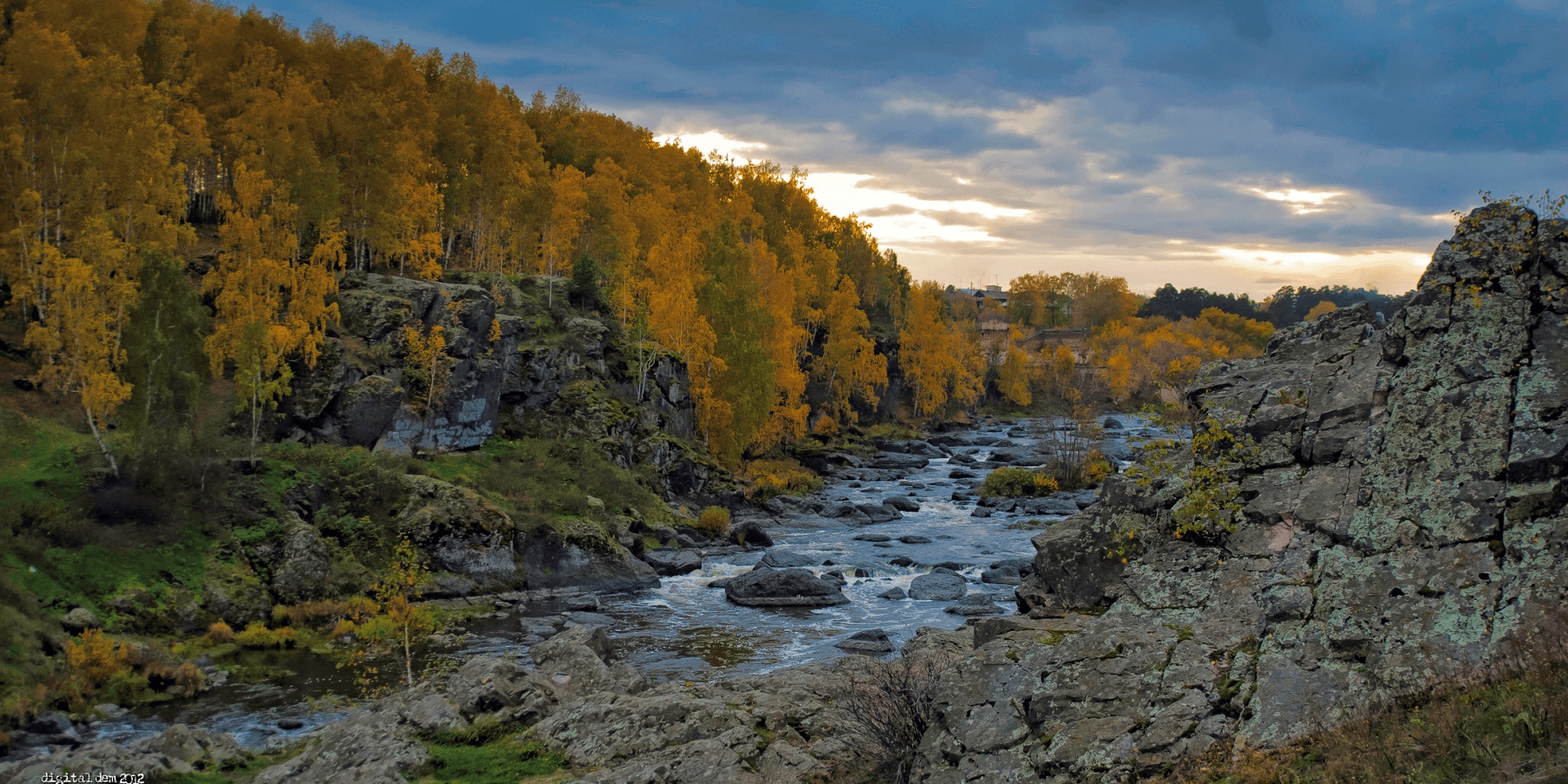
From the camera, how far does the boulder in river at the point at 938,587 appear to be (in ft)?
110

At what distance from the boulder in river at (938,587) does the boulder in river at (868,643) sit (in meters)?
5.65

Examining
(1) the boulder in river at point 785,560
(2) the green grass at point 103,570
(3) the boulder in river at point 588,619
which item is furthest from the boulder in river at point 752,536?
(2) the green grass at point 103,570

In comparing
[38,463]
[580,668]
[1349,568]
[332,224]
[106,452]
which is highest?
[332,224]

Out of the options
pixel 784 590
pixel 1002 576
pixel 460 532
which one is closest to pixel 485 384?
pixel 460 532

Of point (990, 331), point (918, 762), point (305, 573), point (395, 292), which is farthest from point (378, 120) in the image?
point (990, 331)

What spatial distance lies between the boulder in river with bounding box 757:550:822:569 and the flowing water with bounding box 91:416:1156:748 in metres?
0.49

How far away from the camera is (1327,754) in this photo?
290 inches

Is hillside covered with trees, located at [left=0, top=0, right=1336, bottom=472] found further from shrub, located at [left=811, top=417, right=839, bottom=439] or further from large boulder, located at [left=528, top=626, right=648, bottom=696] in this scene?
large boulder, located at [left=528, top=626, right=648, bottom=696]

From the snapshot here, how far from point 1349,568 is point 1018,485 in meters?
48.8

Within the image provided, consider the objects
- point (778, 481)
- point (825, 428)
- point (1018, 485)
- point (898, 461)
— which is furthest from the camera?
point (825, 428)

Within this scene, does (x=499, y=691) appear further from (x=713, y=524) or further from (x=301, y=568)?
(x=713, y=524)

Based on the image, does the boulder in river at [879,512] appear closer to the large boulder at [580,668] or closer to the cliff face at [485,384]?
the cliff face at [485,384]

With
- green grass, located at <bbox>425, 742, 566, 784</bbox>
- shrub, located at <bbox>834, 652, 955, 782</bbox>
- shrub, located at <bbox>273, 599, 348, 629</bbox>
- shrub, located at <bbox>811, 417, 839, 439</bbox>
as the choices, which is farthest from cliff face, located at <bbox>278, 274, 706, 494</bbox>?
shrub, located at <bbox>834, 652, 955, 782</bbox>

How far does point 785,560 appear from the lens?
3909 centimetres
